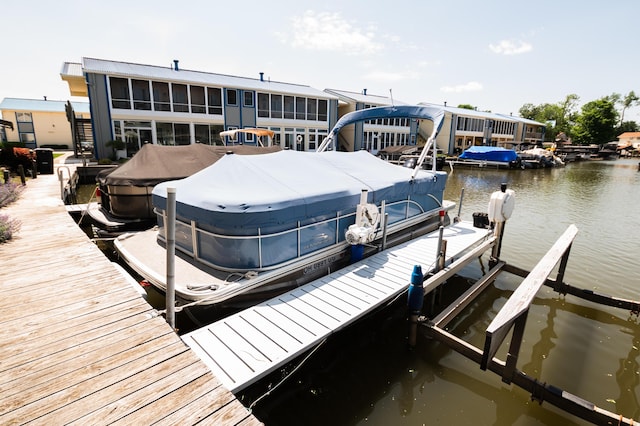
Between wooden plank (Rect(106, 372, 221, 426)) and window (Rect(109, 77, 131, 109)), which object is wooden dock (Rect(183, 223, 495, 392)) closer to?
wooden plank (Rect(106, 372, 221, 426))

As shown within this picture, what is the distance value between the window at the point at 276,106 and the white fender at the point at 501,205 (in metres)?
26.2

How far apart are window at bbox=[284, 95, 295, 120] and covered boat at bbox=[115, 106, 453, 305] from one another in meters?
25.5

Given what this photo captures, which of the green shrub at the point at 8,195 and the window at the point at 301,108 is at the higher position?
the window at the point at 301,108

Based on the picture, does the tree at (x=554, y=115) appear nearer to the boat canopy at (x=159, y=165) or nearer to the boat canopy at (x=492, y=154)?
the boat canopy at (x=492, y=154)

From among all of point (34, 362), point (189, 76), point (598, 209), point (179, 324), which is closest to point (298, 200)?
point (179, 324)

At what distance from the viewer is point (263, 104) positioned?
3080cm

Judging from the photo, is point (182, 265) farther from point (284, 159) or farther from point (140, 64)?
point (140, 64)

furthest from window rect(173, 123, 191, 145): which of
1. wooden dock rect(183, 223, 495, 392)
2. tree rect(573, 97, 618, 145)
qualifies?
tree rect(573, 97, 618, 145)

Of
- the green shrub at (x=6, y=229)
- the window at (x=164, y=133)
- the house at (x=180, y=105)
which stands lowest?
the green shrub at (x=6, y=229)

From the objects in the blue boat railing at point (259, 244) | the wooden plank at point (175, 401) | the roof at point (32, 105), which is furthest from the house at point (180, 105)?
Answer: the wooden plank at point (175, 401)

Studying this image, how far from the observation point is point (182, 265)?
616 centimetres

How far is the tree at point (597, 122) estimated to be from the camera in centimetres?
7275

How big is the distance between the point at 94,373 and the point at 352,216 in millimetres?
5294

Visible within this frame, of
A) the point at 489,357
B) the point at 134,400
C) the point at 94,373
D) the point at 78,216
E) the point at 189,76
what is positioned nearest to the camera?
the point at 134,400
